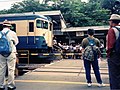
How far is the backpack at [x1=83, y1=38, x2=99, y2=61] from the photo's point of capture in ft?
24.3

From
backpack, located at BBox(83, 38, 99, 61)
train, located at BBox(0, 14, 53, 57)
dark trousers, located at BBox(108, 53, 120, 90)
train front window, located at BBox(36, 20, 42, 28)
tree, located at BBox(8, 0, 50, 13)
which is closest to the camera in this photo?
dark trousers, located at BBox(108, 53, 120, 90)

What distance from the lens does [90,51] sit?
7.43 m

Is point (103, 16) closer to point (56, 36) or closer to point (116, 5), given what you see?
point (56, 36)

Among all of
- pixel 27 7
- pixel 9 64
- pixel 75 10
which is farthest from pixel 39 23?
pixel 27 7

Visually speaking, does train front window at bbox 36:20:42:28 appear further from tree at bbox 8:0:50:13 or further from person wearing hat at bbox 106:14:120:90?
tree at bbox 8:0:50:13

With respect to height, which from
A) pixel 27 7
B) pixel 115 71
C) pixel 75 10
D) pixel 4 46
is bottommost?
pixel 115 71

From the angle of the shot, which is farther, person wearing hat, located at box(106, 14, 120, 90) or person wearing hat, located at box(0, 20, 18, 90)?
person wearing hat, located at box(0, 20, 18, 90)

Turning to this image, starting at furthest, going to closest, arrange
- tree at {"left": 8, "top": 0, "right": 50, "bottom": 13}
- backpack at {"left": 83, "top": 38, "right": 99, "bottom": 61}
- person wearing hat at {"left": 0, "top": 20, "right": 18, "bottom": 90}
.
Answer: tree at {"left": 8, "top": 0, "right": 50, "bottom": 13}
backpack at {"left": 83, "top": 38, "right": 99, "bottom": 61}
person wearing hat at {"left": 0, "top": 20, "right": 18, "bottom": 90}

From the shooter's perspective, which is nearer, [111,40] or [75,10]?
[111,40]

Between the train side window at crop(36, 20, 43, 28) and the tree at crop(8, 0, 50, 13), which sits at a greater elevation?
the tree at crop(8, 0, 50, 13)

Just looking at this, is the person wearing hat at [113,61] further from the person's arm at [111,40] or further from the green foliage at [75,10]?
the green foliage at [75,10]

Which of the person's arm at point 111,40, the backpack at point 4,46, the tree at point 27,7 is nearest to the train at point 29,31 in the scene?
the backpack at point 4,46

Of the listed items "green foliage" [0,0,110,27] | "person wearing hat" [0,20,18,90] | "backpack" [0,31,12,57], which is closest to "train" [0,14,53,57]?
"person wearing hat" [0,20,18,90]

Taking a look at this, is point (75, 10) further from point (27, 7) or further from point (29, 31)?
point (29, 31)
